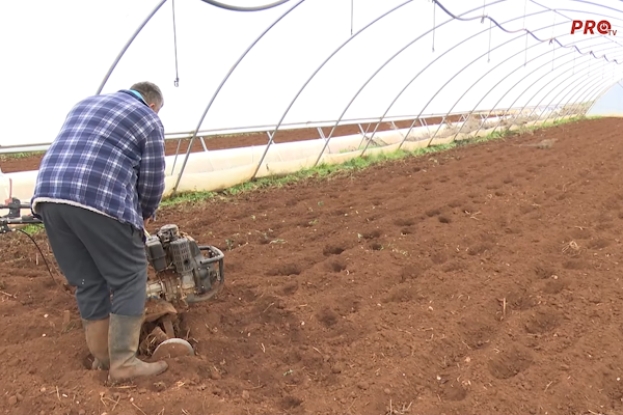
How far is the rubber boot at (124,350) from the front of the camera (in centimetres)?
243

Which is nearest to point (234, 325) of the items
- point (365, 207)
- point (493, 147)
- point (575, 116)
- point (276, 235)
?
point (276, 235)

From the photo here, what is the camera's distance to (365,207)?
6.00m

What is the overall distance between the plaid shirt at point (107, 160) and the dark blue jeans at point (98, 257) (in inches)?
2.6

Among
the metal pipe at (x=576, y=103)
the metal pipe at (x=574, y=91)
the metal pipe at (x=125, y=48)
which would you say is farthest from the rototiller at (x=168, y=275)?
the metal pipe at (x=576, y=103)

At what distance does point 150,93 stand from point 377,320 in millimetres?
1910

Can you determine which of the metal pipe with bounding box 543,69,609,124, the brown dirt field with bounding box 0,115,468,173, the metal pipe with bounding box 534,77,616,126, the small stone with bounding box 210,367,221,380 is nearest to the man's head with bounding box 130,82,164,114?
the small stone with bounding box 210,367,221,380

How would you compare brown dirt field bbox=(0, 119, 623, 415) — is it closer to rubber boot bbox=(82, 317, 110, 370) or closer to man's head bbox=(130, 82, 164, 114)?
rubber boot bbox=(82, 317, 110, 370)

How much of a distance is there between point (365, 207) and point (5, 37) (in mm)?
3974

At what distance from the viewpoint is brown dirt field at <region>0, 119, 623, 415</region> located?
237cm

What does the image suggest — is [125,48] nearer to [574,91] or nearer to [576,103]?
[574,91]

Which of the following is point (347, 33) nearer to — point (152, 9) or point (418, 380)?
point (152, 9)

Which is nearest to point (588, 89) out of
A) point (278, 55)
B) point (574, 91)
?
point (574, 91)

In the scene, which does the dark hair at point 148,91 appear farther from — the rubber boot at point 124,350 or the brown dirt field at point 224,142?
the brown dirt field at point 224,142

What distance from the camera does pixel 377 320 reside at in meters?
3.14
